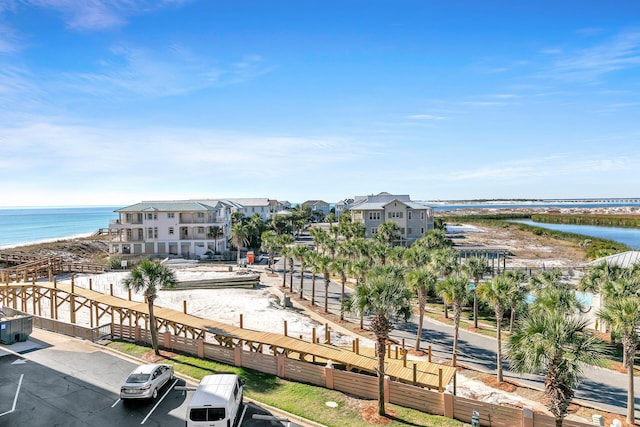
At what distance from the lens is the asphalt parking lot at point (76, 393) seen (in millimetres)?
15625

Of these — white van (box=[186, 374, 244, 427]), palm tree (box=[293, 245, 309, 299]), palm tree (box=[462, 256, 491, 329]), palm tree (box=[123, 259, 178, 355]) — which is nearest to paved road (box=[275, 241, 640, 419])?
palm tree (box=[462, 256, 491, 329])

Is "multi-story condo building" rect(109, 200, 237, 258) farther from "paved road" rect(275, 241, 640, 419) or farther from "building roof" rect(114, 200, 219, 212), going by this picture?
"paved road" rect(275, 241, 640, 419)

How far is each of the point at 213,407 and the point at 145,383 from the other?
14.9 ft

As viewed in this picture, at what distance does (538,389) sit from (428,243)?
107 feet

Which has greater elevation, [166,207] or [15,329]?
[166,207]

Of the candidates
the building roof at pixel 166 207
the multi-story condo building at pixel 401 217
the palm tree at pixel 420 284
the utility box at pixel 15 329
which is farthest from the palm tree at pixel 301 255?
the multi-story condo building at pixel 401 217

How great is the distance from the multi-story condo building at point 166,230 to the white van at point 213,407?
52464mm

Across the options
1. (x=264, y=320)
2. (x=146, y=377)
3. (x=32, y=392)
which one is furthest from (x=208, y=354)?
(x=264, y=320)

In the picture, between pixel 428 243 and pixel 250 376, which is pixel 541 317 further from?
pixel 428 243

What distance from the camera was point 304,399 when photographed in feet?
58.1

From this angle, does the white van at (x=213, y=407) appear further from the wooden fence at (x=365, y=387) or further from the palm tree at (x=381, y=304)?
the palm tree at (x=381, y=304)

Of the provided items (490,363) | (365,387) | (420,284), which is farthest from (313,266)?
(365,387)

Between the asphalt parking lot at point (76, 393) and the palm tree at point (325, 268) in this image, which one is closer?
the asphalt parking lot at point (76, 393)

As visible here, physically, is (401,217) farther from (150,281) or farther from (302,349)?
(150,281)
